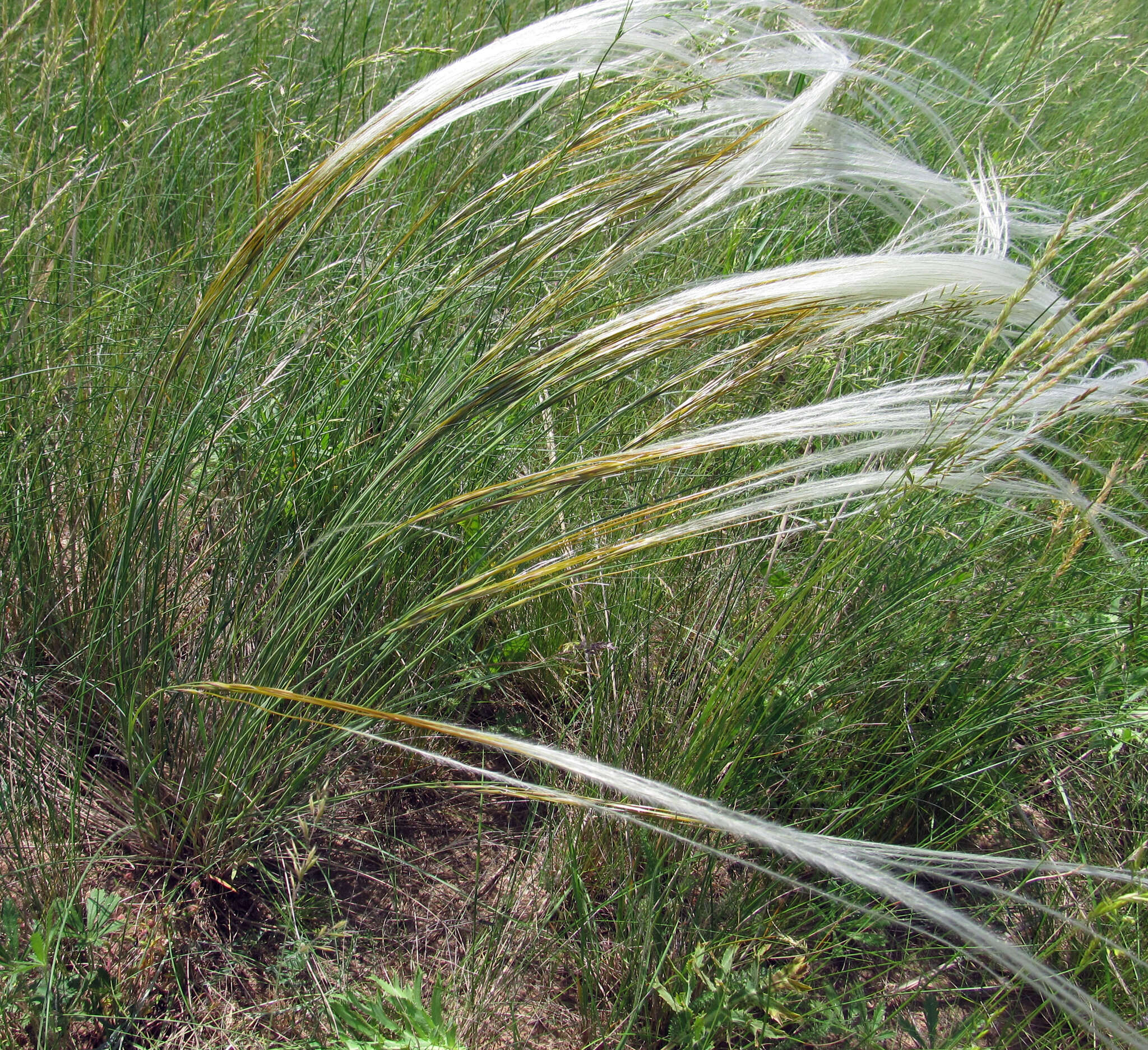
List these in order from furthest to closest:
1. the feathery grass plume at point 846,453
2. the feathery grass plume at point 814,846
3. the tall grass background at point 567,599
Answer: the tall grass background at point 567,599 → the feathery grass plume at point 846,453 → the feathery grass plume at point 814,846

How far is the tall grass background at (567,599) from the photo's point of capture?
1.14m

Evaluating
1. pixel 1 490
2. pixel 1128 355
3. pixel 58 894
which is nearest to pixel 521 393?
pixel 1 490

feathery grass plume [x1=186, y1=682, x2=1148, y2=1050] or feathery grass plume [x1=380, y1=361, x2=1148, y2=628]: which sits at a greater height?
feathery grass plume [x1=380, y1=361, x2=1148, y2=628]

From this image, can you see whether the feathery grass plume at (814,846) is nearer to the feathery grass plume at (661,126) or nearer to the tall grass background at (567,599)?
the tall grass background at (567,599)

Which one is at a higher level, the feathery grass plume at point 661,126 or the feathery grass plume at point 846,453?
the feathery grass plume at point 661,126

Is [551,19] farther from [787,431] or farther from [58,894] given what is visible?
[58,894]

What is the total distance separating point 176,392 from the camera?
1401mm

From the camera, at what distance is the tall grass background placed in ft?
3.73

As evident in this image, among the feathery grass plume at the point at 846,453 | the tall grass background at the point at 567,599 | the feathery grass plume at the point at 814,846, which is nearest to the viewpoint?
the feathery grass plume at the point at 814,846

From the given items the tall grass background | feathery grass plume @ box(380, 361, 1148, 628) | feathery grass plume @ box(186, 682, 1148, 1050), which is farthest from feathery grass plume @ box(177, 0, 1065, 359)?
feathery grass plume @ box(186, 682, 1148, 1050)

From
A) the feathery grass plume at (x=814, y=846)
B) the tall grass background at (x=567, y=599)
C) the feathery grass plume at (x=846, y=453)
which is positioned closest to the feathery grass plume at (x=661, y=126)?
the tall grass background at (x=567, y=599)

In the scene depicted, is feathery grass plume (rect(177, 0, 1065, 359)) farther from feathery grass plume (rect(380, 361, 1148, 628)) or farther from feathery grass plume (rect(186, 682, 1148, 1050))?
feathery grass plume (rect(186, 682, 1148, 1050))

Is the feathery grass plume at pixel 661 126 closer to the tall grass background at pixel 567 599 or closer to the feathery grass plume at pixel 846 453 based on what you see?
the tall grass background at pixel 567 599

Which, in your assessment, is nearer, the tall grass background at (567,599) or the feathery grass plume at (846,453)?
the feathery grass plume at (846,453)
